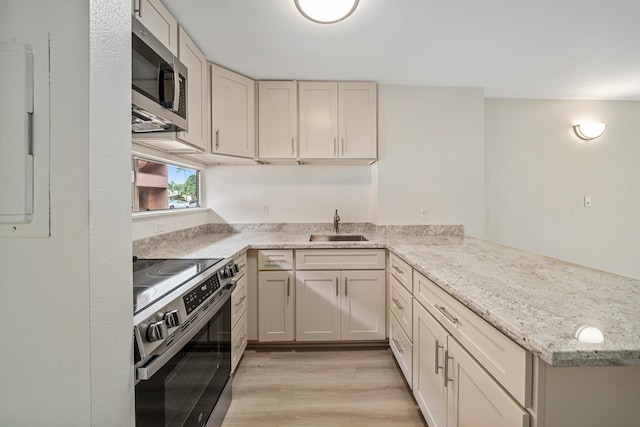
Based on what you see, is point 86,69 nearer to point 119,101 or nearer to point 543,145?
point 119,101

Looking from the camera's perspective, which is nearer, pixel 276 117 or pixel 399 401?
pixel 399 401

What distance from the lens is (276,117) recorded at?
259 cm

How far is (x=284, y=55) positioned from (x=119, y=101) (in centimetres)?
173

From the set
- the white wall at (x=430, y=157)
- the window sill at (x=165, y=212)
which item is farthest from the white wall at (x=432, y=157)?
the window sill at (x=165, y=212)

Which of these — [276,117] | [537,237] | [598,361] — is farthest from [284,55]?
[537,237]

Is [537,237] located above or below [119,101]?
below

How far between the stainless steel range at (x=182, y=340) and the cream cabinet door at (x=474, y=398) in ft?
3.43

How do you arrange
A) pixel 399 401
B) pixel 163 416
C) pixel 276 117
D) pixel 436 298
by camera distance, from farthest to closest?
1. pixel 276 117
2. pixel 399 401
3. pixel 436 298
4. pixel 163 416

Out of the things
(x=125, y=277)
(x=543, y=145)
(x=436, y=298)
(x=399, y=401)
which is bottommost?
(x=399, y=401)

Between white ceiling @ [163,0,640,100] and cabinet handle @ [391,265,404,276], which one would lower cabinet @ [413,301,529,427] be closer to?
cabinet handle @ [391,265,404,276]

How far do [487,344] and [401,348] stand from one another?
1138 millimetres

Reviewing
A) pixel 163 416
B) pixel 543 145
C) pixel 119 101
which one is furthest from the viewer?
pixel 543 145

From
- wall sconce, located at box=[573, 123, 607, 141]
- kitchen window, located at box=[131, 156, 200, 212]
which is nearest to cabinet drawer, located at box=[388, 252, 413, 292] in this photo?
kitchen window, located at box=[131, 156, 200, 212]

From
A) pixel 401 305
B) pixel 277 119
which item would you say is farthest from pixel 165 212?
pixel 401 305
